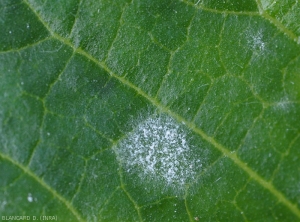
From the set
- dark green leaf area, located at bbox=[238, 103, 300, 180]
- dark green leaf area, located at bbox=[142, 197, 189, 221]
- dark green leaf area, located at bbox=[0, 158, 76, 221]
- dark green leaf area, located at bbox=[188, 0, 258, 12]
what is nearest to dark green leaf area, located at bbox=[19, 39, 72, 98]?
dark green leaf area, located at bbox=[0, 158, 76, 221]

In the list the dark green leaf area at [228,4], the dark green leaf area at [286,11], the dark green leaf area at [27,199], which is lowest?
the dark green leaf area at [27,199]

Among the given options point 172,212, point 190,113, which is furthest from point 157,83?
point 172,212

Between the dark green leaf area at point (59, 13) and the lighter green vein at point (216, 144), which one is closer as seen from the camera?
the lighter green vein at point (216, 144)

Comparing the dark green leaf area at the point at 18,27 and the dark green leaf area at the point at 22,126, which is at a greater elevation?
the dark green leaf area at the point at 18,27

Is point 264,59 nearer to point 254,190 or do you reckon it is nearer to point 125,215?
point 254,190

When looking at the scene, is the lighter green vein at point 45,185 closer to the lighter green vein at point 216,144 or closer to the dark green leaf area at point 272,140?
the lighter green vein at point 216,144

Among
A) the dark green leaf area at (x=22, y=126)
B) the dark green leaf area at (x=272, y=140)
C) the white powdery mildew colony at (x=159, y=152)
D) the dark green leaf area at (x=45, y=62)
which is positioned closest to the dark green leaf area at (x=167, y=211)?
the white powdery mildew colony at (x=159, y=152)

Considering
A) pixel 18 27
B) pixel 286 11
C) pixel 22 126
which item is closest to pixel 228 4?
pixel 286 11

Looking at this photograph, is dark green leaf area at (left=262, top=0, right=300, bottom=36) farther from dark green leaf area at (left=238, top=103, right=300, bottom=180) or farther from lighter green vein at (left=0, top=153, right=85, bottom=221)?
lighter green vein at (left=0, top=153, right=85, bottom=221)
